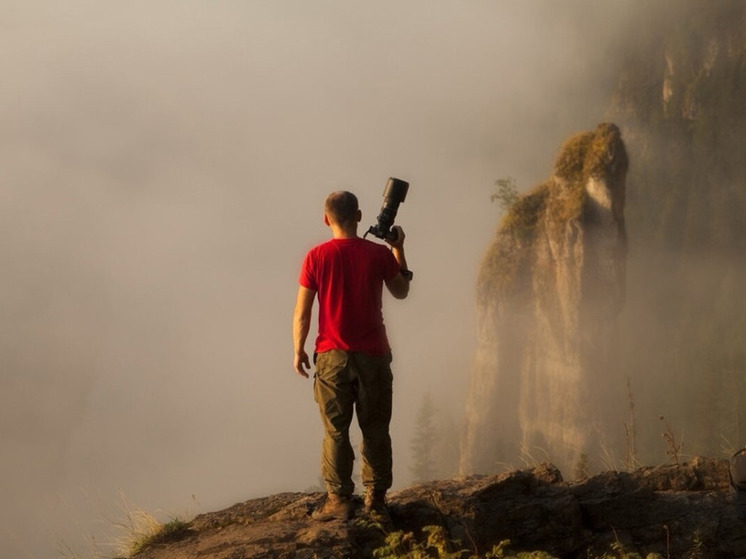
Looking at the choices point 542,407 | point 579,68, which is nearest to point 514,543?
point 542,407

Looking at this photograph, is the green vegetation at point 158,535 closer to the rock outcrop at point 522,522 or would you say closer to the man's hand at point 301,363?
the rock outcrop at point 522,522

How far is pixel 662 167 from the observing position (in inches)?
3809

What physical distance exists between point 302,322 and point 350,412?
2.63 feet

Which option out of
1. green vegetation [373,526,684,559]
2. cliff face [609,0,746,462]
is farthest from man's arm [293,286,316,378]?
cliff face [609,0,746,462]

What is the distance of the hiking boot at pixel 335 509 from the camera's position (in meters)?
6.00

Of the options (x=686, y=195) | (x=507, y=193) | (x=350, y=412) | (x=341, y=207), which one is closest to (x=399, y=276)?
(x=341, y=207)

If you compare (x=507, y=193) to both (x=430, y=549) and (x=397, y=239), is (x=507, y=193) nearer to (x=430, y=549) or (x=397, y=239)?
(x=397, y=239)

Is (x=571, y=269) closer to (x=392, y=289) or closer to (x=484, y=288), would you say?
(x=484, y=288)

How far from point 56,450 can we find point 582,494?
186830 millimetres

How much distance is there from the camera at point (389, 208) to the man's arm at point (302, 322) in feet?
2.34

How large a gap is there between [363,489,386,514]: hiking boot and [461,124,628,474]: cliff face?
37.6m

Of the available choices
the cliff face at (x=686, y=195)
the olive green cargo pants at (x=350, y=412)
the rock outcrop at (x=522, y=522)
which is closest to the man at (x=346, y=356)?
the olive green cargo pants at (x=350, y=412)

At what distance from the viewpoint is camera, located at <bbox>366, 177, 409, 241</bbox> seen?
626 cm

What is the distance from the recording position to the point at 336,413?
605 cm
